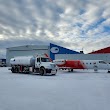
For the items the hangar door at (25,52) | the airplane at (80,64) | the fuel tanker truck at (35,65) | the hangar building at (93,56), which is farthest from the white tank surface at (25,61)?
the hangar door at (25,52)

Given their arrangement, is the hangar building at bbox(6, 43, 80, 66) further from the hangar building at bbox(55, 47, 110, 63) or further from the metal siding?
the metal siding

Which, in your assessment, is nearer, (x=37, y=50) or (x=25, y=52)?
(x=37, y=50)

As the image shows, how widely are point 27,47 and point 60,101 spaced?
49.1m

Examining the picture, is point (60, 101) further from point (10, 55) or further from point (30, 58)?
point (10, 55)

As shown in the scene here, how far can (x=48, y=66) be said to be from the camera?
23.5m

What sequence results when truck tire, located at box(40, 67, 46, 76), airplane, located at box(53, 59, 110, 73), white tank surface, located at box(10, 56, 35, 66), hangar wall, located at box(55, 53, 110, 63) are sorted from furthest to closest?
hangar wall, located at box(55, 53, 110, 63) → airplane, located at box(53, 59, 110, 73) → white tank surface, located at box(10, 56, 35, 66) → truck tire, located at box(40, 67, 46, 76)

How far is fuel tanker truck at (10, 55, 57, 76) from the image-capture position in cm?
2369

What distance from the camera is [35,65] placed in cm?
2534

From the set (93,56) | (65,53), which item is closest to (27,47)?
(65,53)

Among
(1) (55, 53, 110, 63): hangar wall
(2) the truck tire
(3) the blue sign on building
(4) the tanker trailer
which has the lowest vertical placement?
(2) the truck tire

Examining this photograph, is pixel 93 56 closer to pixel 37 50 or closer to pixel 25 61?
pixel 37 50

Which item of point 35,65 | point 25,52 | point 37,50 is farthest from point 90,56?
point 35,65

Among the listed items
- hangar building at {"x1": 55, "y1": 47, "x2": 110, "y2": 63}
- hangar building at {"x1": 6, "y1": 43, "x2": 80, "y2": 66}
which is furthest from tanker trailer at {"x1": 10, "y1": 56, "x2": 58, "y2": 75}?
hangar building at {"x1": 6, "y1": 43, "x2": 80, "y2": 66}

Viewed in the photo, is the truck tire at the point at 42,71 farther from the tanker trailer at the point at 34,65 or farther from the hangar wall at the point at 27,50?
the hangar wall at the point at 27,50
